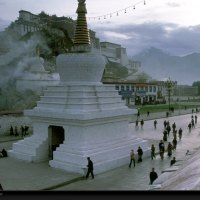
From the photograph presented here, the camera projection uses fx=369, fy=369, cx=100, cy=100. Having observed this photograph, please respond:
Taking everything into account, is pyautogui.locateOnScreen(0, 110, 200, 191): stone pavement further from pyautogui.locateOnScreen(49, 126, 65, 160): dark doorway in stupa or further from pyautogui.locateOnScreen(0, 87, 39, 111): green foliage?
pyautogui.locateOnScreen(0, 87, 39, 111): green foliage

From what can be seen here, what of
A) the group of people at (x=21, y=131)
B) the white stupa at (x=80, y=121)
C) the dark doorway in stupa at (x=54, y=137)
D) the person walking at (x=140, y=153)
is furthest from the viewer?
the group of people at (x=21, y=131)

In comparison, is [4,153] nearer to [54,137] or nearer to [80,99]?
[54,137]

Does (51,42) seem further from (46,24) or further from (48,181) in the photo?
(48,181)

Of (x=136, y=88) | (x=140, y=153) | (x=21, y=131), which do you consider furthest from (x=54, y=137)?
(x=136, y=88)

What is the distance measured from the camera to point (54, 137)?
12.7 metres

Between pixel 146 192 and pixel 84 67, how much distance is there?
5.85 metres

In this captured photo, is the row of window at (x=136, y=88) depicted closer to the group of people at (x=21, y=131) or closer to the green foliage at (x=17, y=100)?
the green foliage at (x=17, y=100)

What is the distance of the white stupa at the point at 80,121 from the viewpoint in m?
11.0

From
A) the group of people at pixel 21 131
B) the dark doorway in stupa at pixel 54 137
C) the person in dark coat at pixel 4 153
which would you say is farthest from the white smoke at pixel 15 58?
the dark doorway in stupa at pixel 54 137

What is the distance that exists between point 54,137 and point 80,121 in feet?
6.66

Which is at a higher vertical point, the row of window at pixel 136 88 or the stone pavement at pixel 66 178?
the row of window at pixel 136 88

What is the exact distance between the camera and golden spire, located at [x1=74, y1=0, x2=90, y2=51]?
12.7 metres

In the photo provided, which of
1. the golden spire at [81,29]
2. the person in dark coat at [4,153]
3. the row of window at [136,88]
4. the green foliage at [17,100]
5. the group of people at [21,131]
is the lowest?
the person in dark coat at [4,153]

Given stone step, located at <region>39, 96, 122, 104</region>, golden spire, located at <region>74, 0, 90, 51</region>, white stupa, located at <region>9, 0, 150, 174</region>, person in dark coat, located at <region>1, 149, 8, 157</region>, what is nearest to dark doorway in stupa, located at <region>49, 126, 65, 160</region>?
white stupa, located at <region>9, 0, 150, 174</region>
